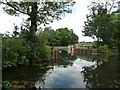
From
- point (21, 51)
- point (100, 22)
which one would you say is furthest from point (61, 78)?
point (100, 22)

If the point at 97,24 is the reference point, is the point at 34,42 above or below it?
below

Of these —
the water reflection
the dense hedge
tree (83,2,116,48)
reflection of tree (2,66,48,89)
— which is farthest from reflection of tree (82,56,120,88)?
tree (83,2,116,48)

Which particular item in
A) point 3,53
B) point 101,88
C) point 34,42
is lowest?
point 101,88

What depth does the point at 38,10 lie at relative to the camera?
947 cm

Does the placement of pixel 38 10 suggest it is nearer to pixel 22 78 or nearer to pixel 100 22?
pixel 22 78

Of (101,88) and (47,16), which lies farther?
(47,16)

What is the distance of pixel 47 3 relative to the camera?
30.2 feet

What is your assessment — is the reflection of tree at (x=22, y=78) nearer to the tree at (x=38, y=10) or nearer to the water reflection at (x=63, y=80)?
the water reflection at (x=63, y=80)

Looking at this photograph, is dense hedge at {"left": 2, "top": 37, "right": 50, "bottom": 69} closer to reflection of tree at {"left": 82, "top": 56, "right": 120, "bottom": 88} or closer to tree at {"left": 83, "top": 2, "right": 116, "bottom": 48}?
reflection of tree at {"left": 82, "top": 56, "right": 120, "bottom": 88}

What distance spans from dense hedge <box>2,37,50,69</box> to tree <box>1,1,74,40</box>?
1.23m

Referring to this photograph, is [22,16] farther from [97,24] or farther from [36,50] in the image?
[97,24]

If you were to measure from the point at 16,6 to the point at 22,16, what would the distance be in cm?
118

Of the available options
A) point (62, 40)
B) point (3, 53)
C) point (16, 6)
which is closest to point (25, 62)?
point (3, 53)

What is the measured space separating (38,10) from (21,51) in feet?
13.7
